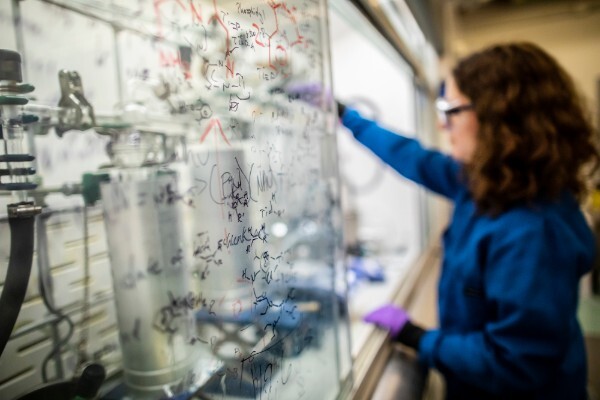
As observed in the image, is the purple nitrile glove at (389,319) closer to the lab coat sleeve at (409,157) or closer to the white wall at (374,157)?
the lab coat sleeve at (409,157)

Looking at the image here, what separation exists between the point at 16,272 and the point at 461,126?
3.28 feet

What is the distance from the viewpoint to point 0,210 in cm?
43

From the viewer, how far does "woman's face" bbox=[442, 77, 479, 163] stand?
3.08ft

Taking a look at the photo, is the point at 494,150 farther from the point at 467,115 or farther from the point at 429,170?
the point at 429,170

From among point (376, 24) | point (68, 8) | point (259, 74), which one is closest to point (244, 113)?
point (259, 74)

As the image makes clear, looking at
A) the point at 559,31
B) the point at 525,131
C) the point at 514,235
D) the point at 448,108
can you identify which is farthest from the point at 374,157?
the point at 559,31

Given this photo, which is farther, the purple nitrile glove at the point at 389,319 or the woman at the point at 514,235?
the purple nitrile glove at the point at 389,319

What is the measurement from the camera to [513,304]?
A: 73 centimetres

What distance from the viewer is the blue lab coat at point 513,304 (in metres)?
0.73

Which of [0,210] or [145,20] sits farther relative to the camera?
[145,20]

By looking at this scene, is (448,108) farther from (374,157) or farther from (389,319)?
(374,157)

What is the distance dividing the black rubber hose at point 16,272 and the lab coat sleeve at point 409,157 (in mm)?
886

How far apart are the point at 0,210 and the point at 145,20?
0.39 m

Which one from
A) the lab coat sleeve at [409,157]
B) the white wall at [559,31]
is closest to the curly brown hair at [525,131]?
the lab coat sleeve at [409,157]
